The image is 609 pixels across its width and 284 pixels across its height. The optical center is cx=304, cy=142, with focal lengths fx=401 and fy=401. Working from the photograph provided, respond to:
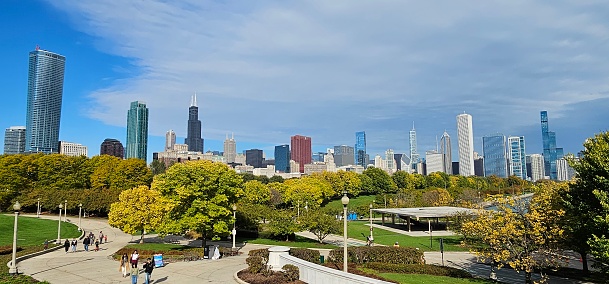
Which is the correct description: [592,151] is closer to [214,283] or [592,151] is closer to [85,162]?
[214,283]

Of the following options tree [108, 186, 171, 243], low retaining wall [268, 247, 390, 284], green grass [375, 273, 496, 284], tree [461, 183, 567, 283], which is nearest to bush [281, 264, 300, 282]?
low retaining wall [268, 247, 390, 284]

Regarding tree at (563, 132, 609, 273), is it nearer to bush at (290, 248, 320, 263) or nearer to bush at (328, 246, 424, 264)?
bush at (328, 246, 424, 264)

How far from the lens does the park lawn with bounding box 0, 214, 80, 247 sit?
4288 cm

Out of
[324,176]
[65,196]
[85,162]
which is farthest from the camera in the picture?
[324,176]

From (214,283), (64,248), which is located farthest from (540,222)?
(64,248)

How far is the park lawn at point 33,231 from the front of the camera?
42.9m

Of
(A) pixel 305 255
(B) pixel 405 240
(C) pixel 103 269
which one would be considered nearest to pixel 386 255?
(A) pixel 305 255

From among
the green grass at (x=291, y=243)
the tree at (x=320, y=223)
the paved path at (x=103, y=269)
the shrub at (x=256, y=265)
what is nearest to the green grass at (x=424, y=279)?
the shrub at (x=256, y=265)

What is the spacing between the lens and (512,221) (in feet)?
75.9

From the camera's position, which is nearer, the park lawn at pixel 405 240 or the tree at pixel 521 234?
the tree at pixel 521 234

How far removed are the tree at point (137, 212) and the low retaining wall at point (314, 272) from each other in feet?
62.9

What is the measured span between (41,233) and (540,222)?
174 feet

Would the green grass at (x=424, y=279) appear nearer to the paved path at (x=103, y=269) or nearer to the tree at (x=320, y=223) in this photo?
the paved path at (x=103, y=269)

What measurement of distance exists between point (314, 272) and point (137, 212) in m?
26.4
